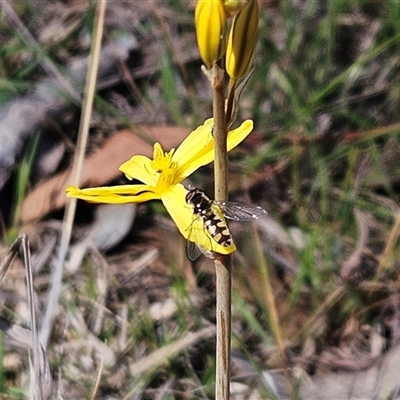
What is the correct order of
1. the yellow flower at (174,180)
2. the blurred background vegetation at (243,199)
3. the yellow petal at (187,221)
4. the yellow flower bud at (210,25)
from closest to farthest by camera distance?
1. the yellow flower bud at (210,25)
2. the yellow petal at (187,221)
3. the yellow flower at (174,180)
4. the blurred background vegetation at (243,199)

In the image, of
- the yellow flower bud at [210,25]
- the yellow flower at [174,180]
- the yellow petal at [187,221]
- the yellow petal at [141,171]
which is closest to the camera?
the yellow flower bud at [210,25]

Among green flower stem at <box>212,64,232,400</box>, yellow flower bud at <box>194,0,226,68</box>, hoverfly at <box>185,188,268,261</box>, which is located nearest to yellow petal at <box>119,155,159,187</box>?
hoverfly at <box>185,188,268,261</box>

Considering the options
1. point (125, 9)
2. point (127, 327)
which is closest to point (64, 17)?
point (125, 9)

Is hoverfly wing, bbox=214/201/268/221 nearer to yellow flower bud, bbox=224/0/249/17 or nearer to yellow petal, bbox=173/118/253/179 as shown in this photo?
yellow petal, bbox=173/118/253/179

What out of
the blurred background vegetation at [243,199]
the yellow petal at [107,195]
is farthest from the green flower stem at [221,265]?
the blurred background vegetation at [243,199]

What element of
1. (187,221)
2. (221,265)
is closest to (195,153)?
(187,221)

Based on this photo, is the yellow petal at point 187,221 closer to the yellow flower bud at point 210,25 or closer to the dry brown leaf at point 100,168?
the yellow flower bud at point 210,25

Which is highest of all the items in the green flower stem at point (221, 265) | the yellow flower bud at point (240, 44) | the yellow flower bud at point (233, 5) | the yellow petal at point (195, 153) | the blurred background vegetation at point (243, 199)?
the blurred background vegetation at point (243, 199)

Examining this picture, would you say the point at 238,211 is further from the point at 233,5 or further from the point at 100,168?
the point at 100,168
